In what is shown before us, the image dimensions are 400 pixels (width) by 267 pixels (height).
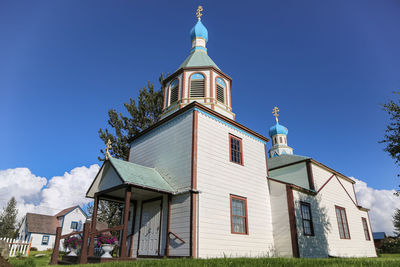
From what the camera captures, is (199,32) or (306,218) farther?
(199,32)

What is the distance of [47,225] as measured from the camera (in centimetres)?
4444

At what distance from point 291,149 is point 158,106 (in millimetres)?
17229

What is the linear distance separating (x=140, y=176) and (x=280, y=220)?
8195mm

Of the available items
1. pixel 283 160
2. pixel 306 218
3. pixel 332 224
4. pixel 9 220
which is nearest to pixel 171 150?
pixel 306 218

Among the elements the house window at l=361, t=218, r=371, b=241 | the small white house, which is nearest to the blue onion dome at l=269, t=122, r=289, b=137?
the house window at l=361, t=218, r=371, b=241

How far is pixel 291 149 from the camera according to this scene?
3180 cm

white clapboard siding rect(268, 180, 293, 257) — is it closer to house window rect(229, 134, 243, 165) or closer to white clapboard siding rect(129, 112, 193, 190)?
house window rect(229, 134, 243, 165)

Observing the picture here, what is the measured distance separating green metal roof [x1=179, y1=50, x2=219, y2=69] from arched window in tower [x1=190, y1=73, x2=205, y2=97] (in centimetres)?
96

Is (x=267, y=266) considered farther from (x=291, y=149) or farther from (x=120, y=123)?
(x=291, y=149)

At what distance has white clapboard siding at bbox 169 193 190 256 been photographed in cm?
1078

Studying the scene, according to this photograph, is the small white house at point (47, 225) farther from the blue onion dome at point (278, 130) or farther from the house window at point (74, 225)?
the blue onion dome at point (278, 130)

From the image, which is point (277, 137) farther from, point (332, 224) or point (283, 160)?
point (332, 224)

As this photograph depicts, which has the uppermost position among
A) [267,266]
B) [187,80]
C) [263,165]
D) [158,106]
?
[158,106]

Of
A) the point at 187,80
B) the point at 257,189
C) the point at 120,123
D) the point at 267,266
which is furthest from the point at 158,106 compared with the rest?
the point at 267,266
